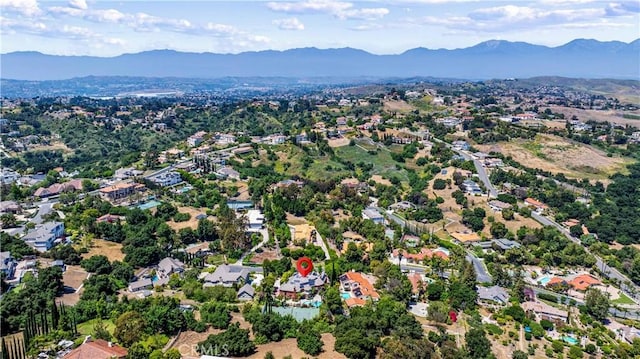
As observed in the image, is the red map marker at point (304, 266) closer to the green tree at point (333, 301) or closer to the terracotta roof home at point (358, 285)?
the terracotta roof home at point (358, 285)

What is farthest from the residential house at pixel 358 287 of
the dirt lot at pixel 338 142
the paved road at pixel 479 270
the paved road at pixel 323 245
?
the dirt lot at pixel 338 142

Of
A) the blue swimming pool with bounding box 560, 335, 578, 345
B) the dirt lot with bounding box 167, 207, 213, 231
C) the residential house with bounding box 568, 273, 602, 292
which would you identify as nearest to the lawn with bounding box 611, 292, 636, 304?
the residential house with bounding box 568, 273, 602, 292

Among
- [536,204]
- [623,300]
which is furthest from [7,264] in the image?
[536,204]

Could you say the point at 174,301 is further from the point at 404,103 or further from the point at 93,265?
the point at 404,103

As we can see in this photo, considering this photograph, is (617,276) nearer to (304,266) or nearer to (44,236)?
(304,266)

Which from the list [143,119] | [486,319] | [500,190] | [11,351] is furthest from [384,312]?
[143,119]

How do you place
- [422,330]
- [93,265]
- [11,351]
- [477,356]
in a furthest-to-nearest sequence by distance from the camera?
[93,265]
[422,330]
[477,356]
[11,351]

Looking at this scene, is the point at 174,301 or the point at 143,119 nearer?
the point at 174,301

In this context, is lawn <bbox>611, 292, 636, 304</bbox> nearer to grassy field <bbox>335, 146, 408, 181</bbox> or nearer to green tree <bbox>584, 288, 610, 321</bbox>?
green tree <bbox>584, 288, 610, 321</bbox>
